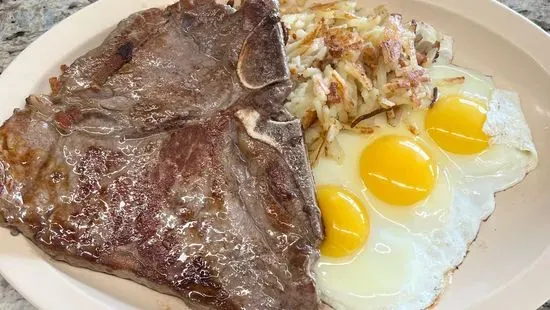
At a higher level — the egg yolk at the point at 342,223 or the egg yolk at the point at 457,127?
the egg yolk at the point at 457,127

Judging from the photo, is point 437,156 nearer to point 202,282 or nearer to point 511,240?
point 511,240

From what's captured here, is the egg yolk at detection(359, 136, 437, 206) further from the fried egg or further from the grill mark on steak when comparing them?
the grill mark on steak

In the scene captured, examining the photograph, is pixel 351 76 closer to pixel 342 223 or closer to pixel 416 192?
pixel 416 192

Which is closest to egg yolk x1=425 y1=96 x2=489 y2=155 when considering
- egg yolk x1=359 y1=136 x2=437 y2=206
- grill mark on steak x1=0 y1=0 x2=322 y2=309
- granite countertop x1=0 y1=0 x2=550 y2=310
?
egg yolk x1=359 y1=136 x2=437 y2=206

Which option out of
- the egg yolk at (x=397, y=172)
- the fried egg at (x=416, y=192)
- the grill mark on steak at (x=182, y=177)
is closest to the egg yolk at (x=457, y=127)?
the fried egg at (x=416, y=192)

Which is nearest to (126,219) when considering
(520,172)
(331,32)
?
(331,32)

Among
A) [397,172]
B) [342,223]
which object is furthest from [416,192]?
[342,223]

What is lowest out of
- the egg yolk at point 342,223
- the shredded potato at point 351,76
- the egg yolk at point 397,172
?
the egg yolk at point 342,223

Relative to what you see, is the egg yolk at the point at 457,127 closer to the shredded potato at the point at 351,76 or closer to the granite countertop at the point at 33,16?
the shredded potato at the point at 351,76
